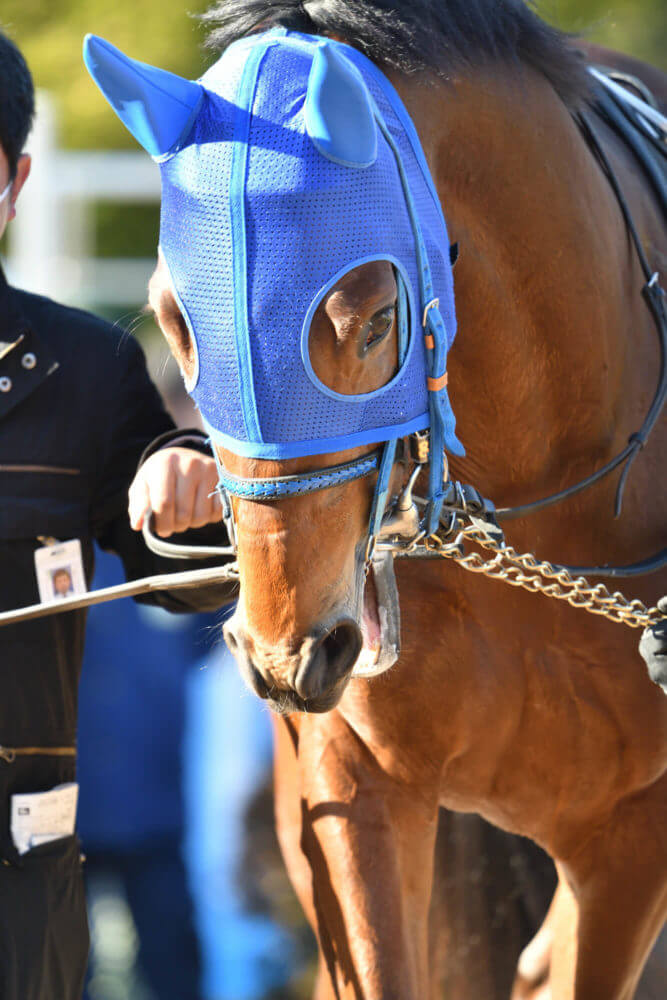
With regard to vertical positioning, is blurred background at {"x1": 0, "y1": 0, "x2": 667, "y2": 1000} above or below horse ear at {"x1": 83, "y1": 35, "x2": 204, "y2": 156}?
below

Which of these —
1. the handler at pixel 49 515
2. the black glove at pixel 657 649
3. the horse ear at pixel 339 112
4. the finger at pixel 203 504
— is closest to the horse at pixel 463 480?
the horse ear at pixel 339 112

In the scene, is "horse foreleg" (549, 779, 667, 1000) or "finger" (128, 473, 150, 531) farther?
"horse foreleg" (549, 779, 667, 1000)

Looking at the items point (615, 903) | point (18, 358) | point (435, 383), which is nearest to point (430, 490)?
point (435, 383)

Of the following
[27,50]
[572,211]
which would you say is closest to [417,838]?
[572,211]

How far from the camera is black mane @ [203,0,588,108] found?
6.84 ft

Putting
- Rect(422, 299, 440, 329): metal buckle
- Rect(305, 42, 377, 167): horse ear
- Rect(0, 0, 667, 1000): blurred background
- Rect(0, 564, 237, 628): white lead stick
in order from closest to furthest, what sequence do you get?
Rect(305, 42, 377, 167): horse ear
Rect(422, 299, 440, 329): metal buckle
Rect(0, 564, 237, 628): white lead stick
Rect(0, 0, 667, 1000): blurred background

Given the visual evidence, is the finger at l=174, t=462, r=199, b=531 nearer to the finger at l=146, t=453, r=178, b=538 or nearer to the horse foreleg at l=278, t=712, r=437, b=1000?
the finger at l=146, t=453, r=178, b=538

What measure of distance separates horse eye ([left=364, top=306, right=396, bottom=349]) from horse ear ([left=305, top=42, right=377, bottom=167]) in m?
0.21

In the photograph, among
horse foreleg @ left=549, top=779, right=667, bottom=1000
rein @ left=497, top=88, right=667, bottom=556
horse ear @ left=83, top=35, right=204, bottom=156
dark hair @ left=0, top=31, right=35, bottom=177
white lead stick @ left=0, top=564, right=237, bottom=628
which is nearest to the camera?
horse ear @ left=83, top=35, right=204, bottom=156

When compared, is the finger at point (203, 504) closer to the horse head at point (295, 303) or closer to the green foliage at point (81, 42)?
the horse head at point (295, 303)

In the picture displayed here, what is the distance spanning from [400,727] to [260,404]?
38.8 inches

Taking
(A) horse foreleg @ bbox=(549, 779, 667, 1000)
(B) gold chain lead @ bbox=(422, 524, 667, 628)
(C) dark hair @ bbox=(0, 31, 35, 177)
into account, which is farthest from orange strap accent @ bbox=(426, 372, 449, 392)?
(A) horse foreleg @ bbox=(549, 779, 667, 1000)

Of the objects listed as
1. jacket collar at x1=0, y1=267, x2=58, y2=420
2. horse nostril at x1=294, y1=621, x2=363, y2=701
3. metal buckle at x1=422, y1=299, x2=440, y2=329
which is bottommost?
horse nostril at x1=294, y1=621, x2=363, y2=701

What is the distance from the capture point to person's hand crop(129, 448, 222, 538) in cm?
240
